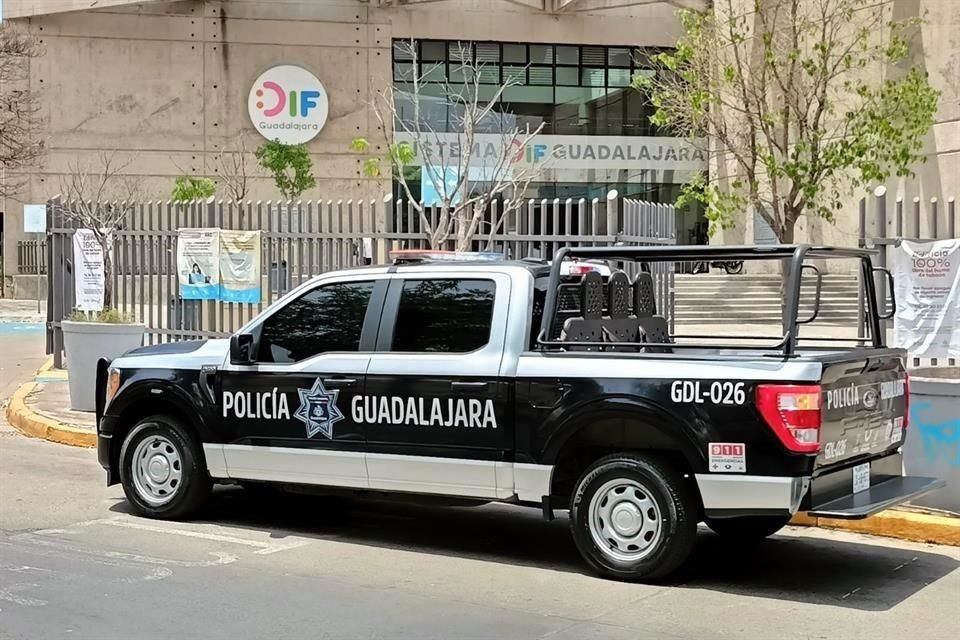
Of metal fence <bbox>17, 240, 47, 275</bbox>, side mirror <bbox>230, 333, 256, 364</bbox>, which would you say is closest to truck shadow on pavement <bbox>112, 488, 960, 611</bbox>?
side mirror <bbox>230, 333, 256, 364</bbox>

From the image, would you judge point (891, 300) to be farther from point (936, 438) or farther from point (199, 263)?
point (199, 263)

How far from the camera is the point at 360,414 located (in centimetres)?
738

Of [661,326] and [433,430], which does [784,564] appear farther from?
[433,430]

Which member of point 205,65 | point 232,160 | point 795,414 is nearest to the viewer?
point 795,414

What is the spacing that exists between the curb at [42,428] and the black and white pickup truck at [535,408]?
12.2 feet

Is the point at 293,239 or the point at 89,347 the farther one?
the point at 293,239

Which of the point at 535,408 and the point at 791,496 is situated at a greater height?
the point at 535,408

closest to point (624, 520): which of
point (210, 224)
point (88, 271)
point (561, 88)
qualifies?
point (210, 224)

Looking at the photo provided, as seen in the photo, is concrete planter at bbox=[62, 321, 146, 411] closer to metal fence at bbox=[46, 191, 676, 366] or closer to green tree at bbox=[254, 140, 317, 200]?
metal fence at bbox=[46, 191, 676, 366]

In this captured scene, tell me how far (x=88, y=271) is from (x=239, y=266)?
7.52 ft

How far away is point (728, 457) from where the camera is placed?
20.4 ft

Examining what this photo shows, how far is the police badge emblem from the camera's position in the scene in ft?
24.5

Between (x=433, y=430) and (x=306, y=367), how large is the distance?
3.48 feet

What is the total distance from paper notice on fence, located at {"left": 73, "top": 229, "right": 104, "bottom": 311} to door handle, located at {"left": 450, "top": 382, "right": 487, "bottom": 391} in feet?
30.7
